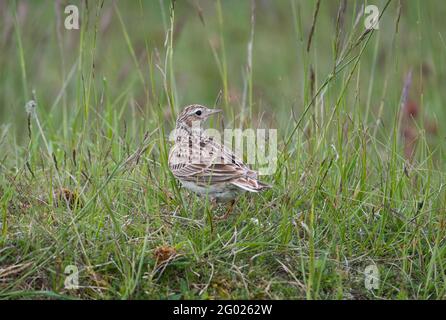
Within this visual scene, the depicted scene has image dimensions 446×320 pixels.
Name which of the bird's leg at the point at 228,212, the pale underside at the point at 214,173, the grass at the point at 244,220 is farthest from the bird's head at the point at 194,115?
the bird's leg at the point at 228,212

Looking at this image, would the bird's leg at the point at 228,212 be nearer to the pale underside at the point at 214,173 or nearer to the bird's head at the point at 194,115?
the pale underside at the point at 214,173

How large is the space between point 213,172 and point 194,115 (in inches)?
42.0

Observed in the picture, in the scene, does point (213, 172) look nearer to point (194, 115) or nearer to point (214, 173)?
point (214, 173)

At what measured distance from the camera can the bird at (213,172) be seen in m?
5.21

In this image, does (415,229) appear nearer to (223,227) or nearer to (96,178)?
(223,227)

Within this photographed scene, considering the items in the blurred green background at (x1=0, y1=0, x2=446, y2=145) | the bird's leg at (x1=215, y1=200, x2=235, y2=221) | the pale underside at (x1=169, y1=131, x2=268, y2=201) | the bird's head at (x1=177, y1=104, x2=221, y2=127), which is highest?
the blurred green background at (x1=0, y1=0, x2=446, y2=145)

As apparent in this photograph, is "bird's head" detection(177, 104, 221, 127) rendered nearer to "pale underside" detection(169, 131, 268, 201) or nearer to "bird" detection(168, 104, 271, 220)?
"bird" detection(168, 104, 271, 220)

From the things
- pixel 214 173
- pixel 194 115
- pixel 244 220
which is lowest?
pixel 244 220

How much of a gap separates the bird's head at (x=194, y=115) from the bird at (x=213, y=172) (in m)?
0.34

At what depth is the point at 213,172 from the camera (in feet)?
17.7

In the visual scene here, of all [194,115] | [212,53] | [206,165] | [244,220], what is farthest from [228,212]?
[212,53]

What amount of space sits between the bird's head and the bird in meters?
0.34

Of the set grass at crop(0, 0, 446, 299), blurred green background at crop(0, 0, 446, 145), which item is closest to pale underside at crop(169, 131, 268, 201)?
grass at crop(0, 0, 446, 299)

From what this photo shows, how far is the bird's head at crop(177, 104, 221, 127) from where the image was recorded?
631 centimetres
